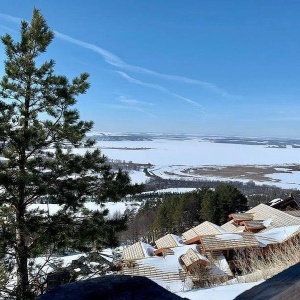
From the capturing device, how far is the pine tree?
5809 millimetres

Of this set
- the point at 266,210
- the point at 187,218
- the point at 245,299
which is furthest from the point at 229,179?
the point at 245,299

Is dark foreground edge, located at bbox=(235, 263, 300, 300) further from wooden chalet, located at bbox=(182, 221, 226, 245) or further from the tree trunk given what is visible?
wooden chalet, located at bbox=(182, 221, 226, 245)

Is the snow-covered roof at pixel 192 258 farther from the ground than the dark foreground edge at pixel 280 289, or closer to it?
closer to it

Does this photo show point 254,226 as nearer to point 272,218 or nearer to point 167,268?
point 272,218

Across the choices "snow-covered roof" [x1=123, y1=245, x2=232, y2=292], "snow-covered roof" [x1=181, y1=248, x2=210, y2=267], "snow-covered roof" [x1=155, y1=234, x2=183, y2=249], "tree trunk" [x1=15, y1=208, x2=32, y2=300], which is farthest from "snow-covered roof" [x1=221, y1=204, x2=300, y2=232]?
"tree trunk" [x1=15, y1=208, x2=32, y2=300]

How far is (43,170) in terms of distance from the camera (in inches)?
253

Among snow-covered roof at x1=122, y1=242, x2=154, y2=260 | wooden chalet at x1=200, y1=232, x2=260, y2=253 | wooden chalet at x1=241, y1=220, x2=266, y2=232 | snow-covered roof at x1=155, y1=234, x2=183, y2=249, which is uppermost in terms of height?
wooden chalet at x1=200, y1=232, x2=260, y2=253

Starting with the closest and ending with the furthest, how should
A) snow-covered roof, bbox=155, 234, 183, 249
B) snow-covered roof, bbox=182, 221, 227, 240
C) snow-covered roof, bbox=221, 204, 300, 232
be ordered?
snow-covered roof, bbox=221, 204, 300, 232 → snow-covered roof, bbox=182, 221, 227, 240 → snow-covered roof, bbox=155, 234, 183, 249

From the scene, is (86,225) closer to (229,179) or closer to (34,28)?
(34,28)

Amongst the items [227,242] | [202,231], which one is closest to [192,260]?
[227,242]

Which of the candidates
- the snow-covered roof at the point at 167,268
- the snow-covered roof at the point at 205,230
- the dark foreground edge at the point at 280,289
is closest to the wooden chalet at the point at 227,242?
the snow-covered roof at the point at 167,268

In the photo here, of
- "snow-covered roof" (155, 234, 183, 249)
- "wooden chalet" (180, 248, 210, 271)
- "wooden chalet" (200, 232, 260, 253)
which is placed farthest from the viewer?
"snow-covered roof" (155, 234, 183, 249)

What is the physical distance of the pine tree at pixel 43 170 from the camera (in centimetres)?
581

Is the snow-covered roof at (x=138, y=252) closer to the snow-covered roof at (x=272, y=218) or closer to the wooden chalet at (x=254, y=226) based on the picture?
the wooden chalet at (x=254, y=226)
